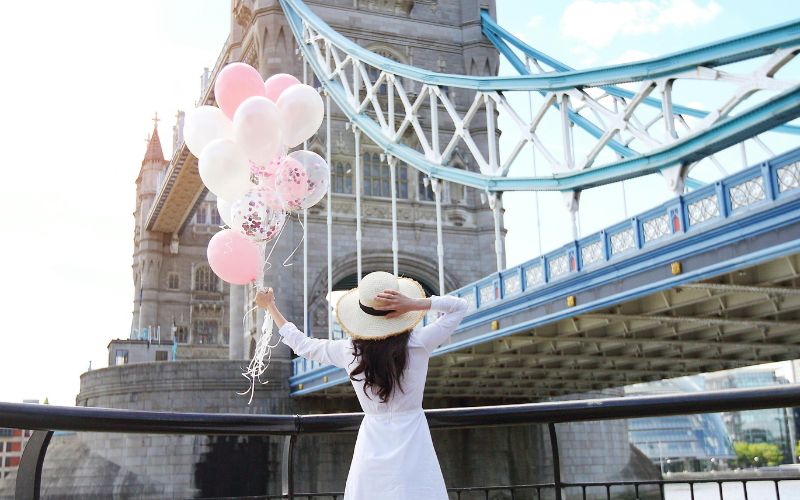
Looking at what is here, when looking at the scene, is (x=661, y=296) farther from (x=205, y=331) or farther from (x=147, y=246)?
(x=147, y=246)

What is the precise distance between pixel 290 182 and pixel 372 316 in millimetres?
3193

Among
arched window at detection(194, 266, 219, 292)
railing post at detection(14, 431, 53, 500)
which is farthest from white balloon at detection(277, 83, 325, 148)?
arched window at detection(194, 266, 219, 292)

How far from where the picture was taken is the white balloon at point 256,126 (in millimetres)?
6012

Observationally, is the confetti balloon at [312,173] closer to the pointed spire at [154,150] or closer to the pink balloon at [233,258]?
the pink balloon at [233,258]

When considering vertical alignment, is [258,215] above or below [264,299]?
above

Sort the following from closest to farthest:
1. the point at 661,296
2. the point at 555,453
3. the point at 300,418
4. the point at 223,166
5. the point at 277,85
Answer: the point at 555,453, the point at 300,418, the point at 223,166, the point at 277,85, the point at 661,296

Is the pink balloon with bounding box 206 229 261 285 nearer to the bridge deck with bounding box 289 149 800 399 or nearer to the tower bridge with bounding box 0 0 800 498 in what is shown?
the tower bridge with bounding box 0 0 800 498

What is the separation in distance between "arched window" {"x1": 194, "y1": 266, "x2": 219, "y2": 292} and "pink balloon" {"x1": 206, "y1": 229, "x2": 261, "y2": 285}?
52.0 m

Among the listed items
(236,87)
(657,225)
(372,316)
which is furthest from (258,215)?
(657,225)

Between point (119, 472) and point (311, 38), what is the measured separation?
1527cm

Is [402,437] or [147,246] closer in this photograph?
[402,437]

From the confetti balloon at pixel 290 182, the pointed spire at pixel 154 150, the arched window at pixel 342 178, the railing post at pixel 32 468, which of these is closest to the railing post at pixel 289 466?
the railing post at pixel 32 468

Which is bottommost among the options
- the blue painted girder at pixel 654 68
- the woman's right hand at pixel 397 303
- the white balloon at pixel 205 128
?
the woman's right hand at pixel 397 303

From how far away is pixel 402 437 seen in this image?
3.14 m
